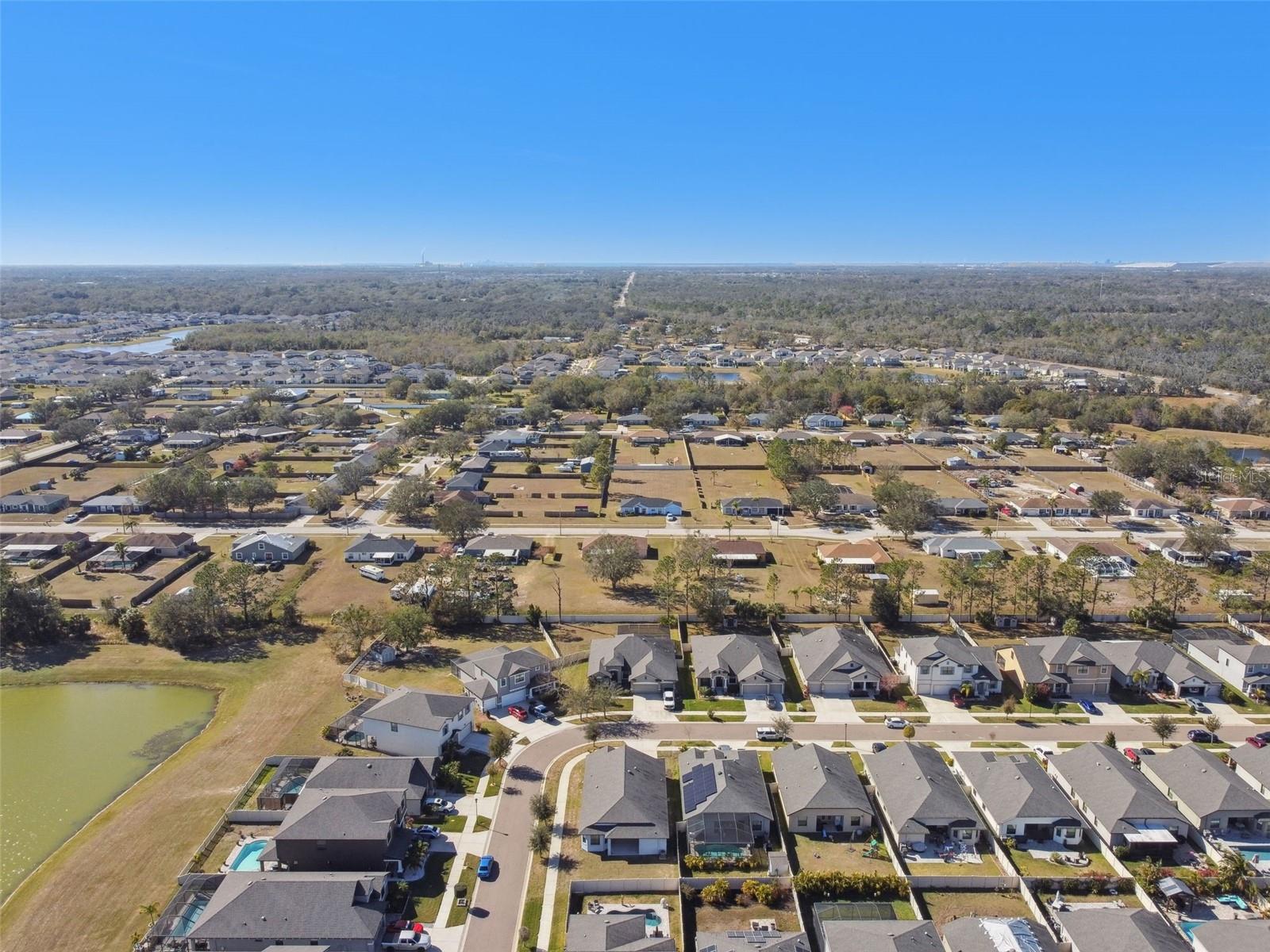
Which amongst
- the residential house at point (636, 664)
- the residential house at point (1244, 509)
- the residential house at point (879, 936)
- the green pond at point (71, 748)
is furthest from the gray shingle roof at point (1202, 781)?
the residential house at point (1244, 509)

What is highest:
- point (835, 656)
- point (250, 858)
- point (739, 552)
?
point (835, 656)

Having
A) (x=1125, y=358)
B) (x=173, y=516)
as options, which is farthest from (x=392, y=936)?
(x=1125, y=358)

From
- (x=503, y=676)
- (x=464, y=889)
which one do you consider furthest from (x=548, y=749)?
(x=464, y=889)

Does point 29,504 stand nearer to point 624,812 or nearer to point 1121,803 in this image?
point 624,812

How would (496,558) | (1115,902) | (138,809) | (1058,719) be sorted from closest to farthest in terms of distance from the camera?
(1115,902)
(138,809)
(1058,719)
(496,558)

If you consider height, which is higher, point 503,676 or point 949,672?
point 503,676

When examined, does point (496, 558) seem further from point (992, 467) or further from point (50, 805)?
point (992, 467)
